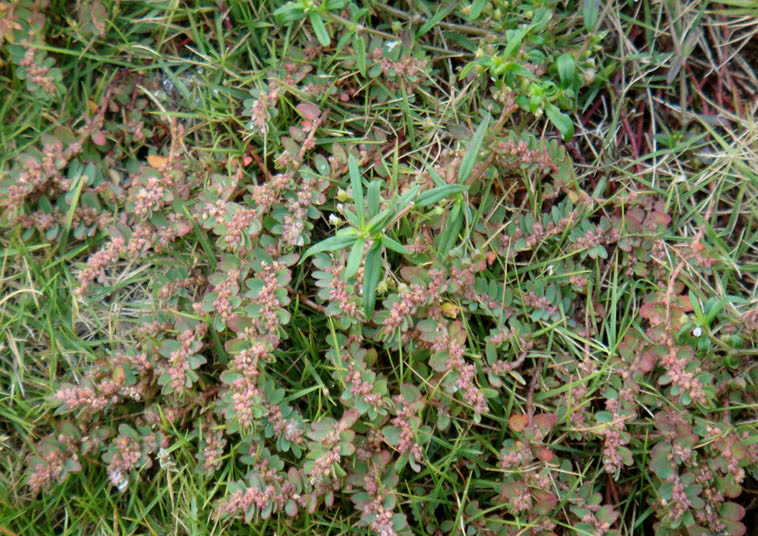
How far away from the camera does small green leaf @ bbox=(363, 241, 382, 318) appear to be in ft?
8.84

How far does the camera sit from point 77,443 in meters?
3.00

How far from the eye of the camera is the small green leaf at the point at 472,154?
2.84m

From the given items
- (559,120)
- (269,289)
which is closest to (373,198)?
(269,289)

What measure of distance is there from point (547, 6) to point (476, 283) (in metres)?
1.28

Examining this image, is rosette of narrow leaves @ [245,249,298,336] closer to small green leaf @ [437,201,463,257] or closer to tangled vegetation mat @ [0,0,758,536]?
tangled vegetation mat @ [0,0,758,536]

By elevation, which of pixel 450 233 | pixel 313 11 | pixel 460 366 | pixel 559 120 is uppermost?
pixel 313 11

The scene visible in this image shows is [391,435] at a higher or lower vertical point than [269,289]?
lower

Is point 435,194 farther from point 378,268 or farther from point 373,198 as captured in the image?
point 378,268

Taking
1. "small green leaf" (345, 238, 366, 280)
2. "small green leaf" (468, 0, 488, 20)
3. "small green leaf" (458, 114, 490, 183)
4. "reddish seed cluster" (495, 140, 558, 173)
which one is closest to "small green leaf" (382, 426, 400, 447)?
"small green leaf" (345, 238, 366, 280)

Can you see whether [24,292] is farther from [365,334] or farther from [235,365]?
[365,334]

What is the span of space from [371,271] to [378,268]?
32 millimetres

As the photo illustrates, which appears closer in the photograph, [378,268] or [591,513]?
[378,268]

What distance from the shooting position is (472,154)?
2859mm

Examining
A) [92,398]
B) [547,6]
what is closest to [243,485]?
[92,398]
